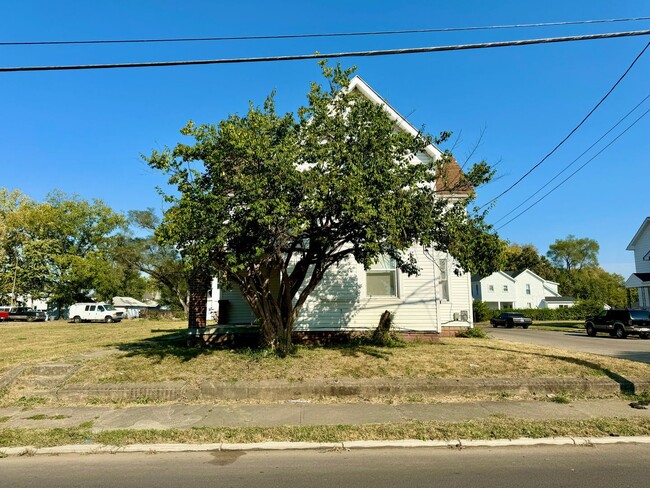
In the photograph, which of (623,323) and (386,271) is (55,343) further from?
(623,323)

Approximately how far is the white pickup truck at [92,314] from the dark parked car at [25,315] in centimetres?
740

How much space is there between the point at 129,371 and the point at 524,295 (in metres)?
66.9

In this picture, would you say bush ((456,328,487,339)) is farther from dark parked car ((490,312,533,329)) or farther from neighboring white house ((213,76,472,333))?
dark parked car ((490,312,533,329))

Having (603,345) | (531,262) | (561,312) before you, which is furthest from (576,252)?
(603,345)

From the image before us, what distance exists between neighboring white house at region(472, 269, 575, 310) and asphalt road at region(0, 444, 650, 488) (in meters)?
59.6

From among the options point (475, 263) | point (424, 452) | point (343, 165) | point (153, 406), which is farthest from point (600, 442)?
point (153, 406)

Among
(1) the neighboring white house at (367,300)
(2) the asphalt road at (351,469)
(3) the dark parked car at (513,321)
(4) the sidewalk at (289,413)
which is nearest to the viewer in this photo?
(2) the asphalt road at (351,469)

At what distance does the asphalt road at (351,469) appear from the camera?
16.2 ft

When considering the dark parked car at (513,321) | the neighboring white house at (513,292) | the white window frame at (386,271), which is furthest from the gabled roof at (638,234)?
the white window frame at (386,271)

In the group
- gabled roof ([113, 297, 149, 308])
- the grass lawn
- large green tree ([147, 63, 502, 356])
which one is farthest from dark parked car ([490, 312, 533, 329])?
gabled roof ([113, 297, 149, 308])

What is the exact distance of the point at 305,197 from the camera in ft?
29.8

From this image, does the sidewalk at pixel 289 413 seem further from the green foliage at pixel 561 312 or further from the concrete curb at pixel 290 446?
the green foliage at pixel 561 312

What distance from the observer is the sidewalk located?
7184 millimetres

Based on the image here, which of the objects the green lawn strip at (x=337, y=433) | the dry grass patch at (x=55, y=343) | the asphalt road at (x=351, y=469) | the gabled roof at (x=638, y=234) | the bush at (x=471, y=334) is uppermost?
the gabled roof at (x=638, y=234)
